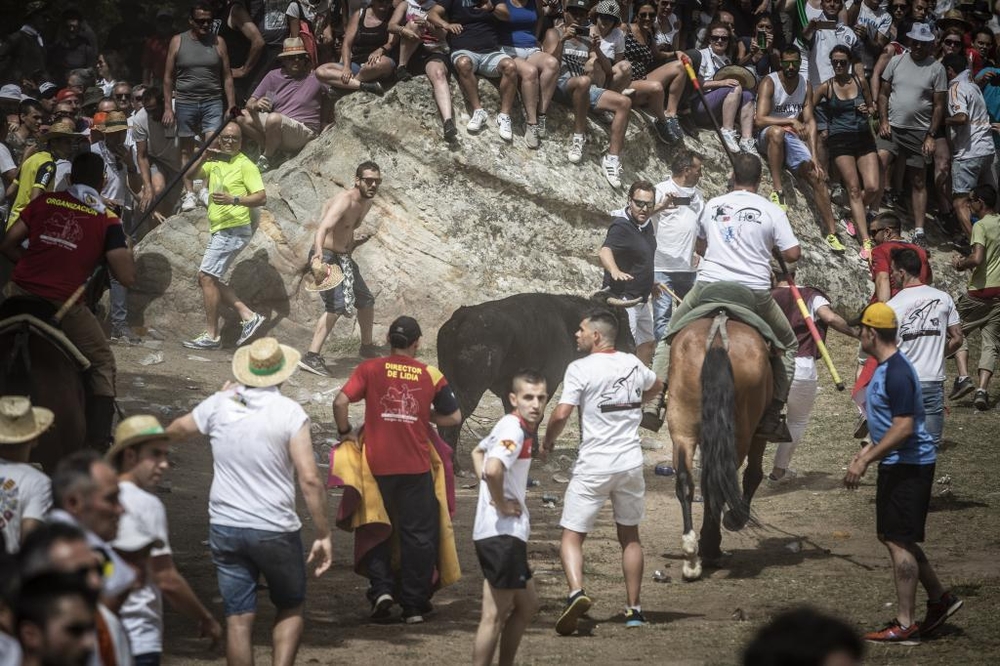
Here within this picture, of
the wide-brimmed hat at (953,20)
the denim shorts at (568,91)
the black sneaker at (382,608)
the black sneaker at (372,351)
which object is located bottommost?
the black sneaker at (372,351)

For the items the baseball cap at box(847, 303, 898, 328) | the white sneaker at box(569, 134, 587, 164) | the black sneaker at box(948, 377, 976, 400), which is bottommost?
the black sneaker at box(948, 377, 976, 400)

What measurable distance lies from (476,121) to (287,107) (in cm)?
244

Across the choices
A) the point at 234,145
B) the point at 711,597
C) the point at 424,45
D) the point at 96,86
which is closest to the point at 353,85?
the point at 424,45

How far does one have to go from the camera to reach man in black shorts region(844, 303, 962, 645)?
7.86 m

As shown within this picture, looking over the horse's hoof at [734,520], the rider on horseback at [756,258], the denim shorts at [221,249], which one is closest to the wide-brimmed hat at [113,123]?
the denim shorts at [221,249]

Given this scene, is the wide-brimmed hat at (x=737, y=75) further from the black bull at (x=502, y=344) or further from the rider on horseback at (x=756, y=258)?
the rider on horseback at (x=756, y=258)

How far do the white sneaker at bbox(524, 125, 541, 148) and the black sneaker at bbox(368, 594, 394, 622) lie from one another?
9.47m

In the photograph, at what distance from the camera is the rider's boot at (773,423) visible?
1009 cm

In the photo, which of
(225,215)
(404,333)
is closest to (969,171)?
(225,215)

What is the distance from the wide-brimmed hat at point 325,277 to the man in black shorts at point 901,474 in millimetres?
7432

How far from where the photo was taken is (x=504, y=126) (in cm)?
1652

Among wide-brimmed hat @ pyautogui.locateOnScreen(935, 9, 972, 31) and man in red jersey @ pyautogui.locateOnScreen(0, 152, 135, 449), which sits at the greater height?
wide-brimmed hat @ pyautogui.locateOnScreen(935, 9, 972, 31)

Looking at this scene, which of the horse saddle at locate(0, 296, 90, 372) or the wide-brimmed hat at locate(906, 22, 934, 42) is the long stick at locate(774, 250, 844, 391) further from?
the wide-brimmed hat at locate(906, 22, 934, 42)

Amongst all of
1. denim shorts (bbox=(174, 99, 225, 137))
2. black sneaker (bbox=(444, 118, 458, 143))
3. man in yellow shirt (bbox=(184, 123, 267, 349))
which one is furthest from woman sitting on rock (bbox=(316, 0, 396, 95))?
man in yellow shirt (bbox=(184, 123, 267, 349))
